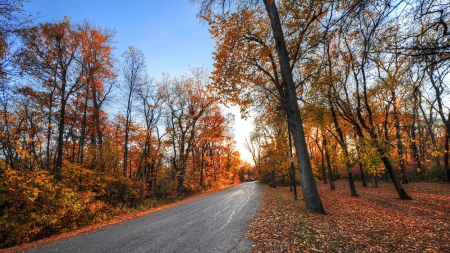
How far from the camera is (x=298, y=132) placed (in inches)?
347

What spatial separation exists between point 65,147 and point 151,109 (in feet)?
29.0

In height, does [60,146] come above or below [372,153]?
above

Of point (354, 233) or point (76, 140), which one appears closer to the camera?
point (354, 233)

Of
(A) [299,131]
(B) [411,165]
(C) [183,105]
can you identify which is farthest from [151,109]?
(B) [411,165]

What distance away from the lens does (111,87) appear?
62.7 feet

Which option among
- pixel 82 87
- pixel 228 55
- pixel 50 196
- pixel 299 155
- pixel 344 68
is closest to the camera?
pixel 299 155

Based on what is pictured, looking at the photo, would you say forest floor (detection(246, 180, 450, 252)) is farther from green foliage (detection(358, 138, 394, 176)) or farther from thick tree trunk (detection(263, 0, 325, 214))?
green foliage (detection(358, 138, 394, 176))

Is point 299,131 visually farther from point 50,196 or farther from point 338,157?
point 50,196

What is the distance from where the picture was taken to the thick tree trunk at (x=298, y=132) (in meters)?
8.57

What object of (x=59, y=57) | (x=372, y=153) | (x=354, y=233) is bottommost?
(x=354, y=233)

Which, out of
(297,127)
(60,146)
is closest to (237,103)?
(297,127)

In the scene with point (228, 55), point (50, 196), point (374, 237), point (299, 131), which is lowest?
point (374, 237)

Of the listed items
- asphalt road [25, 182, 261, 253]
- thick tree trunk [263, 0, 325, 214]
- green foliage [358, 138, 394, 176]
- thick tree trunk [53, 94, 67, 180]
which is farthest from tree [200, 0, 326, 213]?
thick tree trunk [53, 94, 67, 180]

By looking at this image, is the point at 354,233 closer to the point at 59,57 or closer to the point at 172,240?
the point at 172,240
